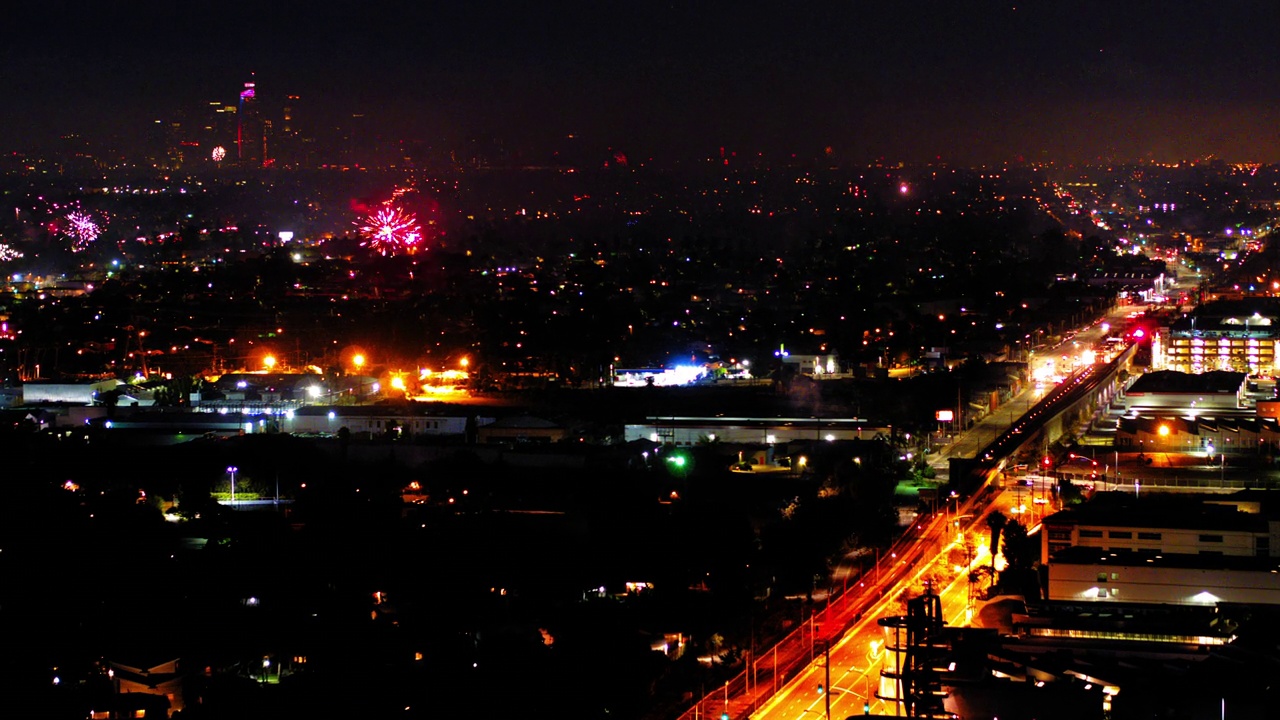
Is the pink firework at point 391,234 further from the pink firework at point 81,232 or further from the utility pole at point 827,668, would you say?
the utility pole at point 827,668

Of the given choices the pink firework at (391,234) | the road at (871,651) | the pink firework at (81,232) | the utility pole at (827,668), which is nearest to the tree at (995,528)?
the road at (871,651)

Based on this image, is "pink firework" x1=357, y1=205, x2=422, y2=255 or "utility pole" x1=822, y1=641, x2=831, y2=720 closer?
"utility pole" x1=822, y1=641, x2=831, y2=720

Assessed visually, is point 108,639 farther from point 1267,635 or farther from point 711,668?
point 1267,635

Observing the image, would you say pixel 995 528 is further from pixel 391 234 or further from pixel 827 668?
pixel 391 234

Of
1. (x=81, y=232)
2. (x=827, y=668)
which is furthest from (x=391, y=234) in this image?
(x=827, y=668)

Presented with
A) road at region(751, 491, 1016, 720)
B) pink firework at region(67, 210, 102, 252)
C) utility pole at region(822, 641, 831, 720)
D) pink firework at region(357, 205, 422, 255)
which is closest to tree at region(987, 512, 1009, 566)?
road at region(751, 491, 1016, 720)

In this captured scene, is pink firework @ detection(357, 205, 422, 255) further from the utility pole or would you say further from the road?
the utility pole
